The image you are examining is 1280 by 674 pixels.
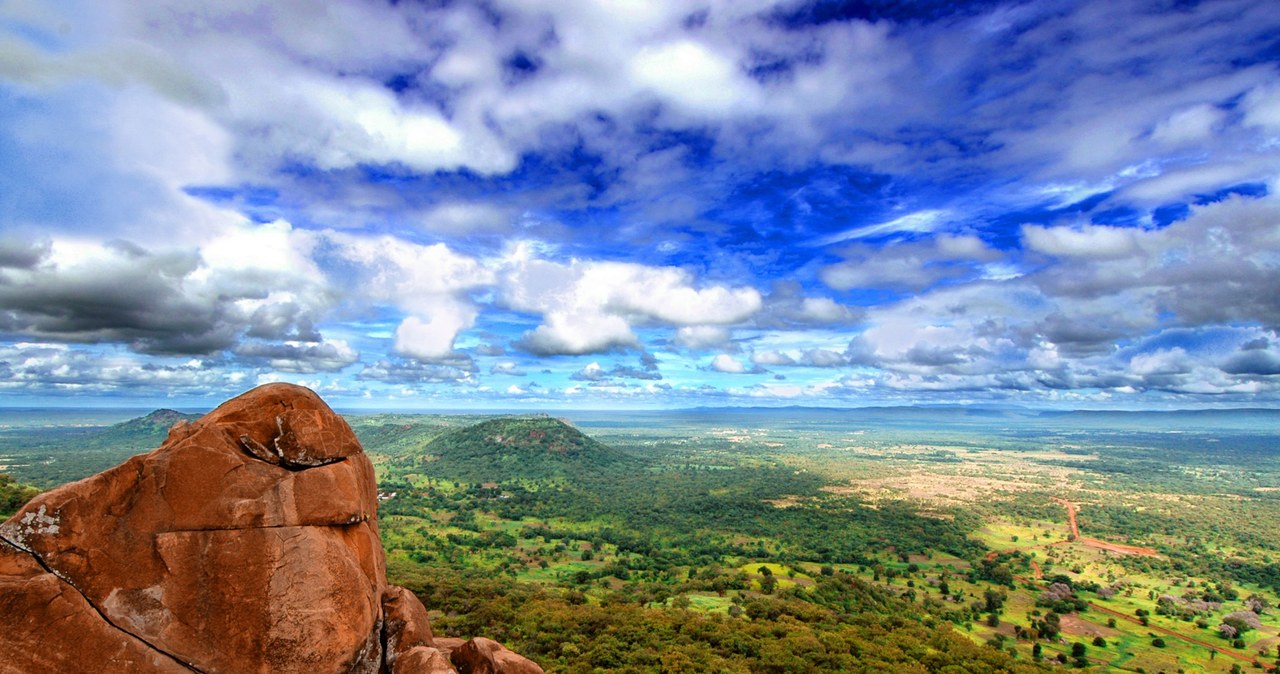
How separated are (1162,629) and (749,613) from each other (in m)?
85.2

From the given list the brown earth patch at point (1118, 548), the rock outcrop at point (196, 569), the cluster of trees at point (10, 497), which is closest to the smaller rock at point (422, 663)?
the rock outcrop at point (196, 569)

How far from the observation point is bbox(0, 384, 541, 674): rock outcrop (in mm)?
16016

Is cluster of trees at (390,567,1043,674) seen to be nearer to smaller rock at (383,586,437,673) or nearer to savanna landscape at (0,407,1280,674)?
savanna landscape at (0,407,1280,674)

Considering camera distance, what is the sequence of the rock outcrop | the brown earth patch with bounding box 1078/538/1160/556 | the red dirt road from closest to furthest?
the rock outcrop
the red dirt road
the brown earth patch with bounding box 1078/538/1160/556

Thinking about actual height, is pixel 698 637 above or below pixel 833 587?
above

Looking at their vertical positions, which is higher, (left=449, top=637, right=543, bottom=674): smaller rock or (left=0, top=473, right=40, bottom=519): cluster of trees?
(left=449, top=637, right=543, bottom=674): smaller rock

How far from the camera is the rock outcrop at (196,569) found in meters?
16.0

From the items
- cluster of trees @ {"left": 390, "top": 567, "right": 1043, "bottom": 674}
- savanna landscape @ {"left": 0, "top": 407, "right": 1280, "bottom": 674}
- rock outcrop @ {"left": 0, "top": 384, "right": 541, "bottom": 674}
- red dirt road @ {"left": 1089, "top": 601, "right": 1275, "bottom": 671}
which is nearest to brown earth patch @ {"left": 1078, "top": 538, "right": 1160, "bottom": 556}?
savanna landscape @ {"left": 0, "top": 407, "right": 1280, "bottom": 674}

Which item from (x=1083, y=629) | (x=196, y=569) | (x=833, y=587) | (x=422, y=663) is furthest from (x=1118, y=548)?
(x=196, y=569)

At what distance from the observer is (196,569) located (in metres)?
17.1

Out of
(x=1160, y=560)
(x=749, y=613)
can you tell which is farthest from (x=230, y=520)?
(x=1160, y=560)

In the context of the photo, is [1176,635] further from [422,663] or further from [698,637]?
[422,663]

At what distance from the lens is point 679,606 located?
87.7 metres

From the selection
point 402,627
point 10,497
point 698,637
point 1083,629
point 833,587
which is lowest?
point 1083,629
